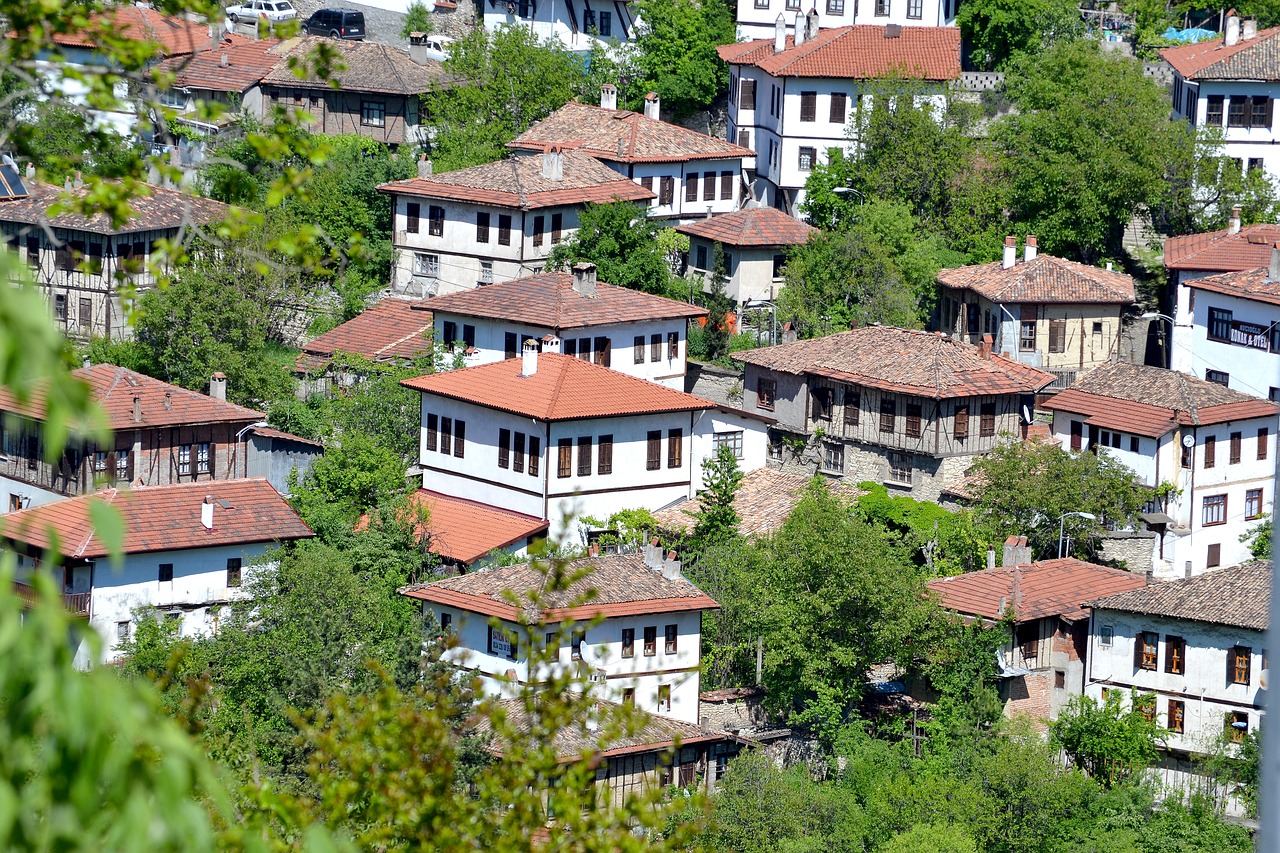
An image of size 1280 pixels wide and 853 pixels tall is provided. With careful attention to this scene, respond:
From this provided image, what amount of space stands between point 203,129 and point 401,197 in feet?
56.0

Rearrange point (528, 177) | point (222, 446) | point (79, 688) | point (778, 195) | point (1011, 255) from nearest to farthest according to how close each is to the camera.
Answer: point (79, 688)
point (222, 446)
point (1011, 255)
point (528, 177)
point (778, 195)

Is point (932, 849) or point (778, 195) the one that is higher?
point (778, 195)

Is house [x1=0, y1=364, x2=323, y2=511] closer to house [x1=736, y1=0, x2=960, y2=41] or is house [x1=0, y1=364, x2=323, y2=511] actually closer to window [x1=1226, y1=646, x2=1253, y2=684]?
window [x1=1226, y1=646, x2=1253, y2=684]

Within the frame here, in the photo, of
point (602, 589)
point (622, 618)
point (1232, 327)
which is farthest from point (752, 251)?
point (602, 589)

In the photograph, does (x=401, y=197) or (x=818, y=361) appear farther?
(x=401, y=197)

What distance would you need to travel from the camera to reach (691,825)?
16.7 m

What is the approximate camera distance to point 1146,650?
171 feet

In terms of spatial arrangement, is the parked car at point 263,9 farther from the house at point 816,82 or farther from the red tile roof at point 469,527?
the red tile roof at point 469,527

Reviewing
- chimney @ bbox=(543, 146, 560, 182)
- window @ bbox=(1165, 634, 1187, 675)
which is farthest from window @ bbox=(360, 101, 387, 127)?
window @ bbox=(1165, 634, 1187, 675)

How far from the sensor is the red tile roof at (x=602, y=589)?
5156 centimetres

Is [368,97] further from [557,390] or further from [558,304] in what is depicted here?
[557,390]

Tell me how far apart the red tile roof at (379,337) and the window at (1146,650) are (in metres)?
24.0

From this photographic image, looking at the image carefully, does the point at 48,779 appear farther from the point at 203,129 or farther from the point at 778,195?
the point at 203,129

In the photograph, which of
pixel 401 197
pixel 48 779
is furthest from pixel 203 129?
pixel 48 779
